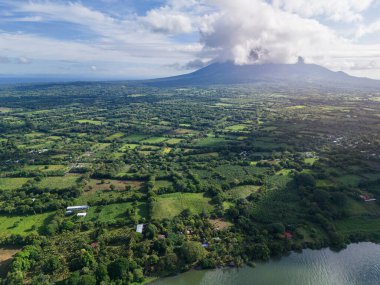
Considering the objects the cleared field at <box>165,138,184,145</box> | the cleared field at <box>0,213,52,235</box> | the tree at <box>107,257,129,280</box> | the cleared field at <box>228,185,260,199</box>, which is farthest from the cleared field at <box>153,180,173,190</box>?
the cleared field at <box>165,138,184,145</box>

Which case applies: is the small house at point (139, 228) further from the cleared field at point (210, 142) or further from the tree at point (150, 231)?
the cleared field at point (210, 142)

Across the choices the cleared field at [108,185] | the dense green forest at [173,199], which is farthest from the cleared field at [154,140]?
the cleared field at [108,185]

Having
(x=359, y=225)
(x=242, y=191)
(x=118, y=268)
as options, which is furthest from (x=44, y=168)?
(x=359, y=225)

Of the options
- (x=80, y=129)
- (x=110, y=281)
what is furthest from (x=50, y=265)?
(x=80, y=129)

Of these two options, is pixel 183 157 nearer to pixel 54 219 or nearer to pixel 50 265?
pixel 54 219

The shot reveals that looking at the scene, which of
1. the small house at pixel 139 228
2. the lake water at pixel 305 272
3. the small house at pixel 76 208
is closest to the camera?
the lake water at pixel 305 272

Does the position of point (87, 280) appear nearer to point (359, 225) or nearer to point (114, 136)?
point (359, 225)

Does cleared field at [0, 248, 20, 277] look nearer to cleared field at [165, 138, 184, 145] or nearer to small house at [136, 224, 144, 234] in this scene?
small house at [136, 224, 144, 234]

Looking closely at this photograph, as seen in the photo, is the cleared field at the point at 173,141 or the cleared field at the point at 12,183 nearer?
the cleared field at the point at 12,183
